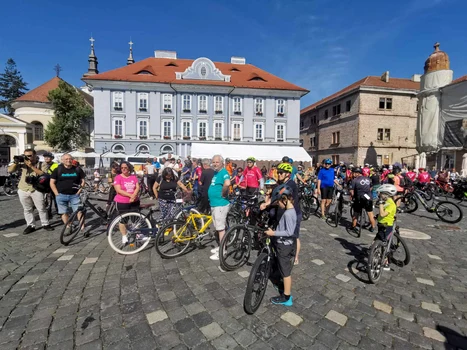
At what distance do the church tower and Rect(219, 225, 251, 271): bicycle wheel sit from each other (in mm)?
28188

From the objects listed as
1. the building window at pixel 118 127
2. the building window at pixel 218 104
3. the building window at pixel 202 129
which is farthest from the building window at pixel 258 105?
the building window at pixel 118 127

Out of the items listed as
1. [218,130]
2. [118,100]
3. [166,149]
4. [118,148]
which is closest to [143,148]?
[166,149]

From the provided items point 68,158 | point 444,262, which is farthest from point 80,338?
point 444,262

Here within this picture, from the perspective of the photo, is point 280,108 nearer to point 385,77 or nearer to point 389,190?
point 385,77

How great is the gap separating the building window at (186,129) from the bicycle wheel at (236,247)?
26.9m

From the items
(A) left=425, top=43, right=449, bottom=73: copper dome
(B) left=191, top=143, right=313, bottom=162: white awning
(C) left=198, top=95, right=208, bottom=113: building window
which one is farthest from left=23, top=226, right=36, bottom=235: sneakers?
(A) left=425, top=43, right=449, bottom=73: copper dome

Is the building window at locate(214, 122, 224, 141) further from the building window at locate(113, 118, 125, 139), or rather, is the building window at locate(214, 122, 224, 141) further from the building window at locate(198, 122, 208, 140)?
the building window at locate(113, 118, 125, 139)

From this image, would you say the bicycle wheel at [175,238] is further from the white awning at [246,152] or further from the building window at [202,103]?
the building window at [202,103]

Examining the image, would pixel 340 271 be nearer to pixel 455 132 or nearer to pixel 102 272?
pixel 102 272

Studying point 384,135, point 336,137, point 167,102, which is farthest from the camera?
point 336,137

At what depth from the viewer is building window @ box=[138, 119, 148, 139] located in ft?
95.4

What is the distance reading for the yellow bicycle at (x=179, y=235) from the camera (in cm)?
457

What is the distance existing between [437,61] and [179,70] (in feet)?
100

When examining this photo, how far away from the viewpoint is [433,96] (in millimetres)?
23953
